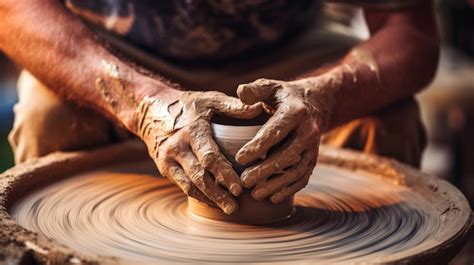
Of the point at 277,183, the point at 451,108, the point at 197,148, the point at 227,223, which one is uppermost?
the point at 197,148

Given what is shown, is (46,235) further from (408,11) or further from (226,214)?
(408,11)

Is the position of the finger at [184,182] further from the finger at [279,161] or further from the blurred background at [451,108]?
the blurred background at [451,108]

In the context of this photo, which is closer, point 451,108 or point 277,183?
point 277,183

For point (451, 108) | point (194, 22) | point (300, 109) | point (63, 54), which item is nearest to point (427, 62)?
point (194, 22)

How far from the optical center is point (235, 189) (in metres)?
1.59

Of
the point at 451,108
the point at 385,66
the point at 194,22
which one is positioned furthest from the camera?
the point at 451,108

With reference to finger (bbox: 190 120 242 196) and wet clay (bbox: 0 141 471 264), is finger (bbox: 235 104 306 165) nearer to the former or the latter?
finger (bbox: 190 120 242 196)

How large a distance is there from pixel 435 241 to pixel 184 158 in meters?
0.55

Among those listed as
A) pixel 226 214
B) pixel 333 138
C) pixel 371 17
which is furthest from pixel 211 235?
pixel 371 17

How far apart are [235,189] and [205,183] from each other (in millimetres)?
69

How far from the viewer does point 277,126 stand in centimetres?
160

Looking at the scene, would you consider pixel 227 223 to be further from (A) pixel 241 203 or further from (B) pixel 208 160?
(B) pixel 208 160

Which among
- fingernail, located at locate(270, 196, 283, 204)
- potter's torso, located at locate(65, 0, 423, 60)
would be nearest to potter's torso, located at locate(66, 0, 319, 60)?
potter's torso, located at locate(65, 0, 423, 60)

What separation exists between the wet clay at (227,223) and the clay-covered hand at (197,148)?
0.35ft
